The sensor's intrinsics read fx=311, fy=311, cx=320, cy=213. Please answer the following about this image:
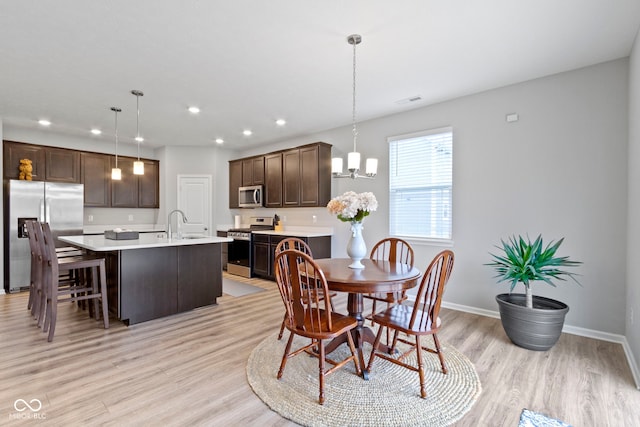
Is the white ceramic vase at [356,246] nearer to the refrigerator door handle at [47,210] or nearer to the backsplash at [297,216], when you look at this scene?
the backsplash at [297,216]

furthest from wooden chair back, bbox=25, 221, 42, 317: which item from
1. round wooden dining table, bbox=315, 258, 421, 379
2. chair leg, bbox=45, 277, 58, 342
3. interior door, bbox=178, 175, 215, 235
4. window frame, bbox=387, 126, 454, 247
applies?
window frame, bbox=387, 126, 454, 247

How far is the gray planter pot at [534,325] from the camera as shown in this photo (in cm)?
262

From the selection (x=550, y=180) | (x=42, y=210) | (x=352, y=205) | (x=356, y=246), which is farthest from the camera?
(x=42, y=210)

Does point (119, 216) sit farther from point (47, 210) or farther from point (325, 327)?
point (325, 327)

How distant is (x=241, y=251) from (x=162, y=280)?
7.93 feet

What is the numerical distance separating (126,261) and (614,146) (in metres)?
4.84

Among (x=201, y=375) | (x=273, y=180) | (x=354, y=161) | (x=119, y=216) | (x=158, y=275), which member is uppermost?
(x=273, y=180)

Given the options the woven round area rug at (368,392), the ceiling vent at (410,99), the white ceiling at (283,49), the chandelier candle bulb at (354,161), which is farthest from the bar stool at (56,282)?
the ceiling vent at (410,99)

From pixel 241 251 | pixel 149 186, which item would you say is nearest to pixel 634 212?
pixel 241 251

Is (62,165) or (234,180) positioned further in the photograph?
(234,180)

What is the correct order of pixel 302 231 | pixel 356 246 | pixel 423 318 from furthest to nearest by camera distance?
pixel 302 231 → pixel 356 246 → pixel 423 318

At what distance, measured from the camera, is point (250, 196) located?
627 centimetres

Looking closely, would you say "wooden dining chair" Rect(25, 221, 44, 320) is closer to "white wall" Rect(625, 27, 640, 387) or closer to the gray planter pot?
the gray planter pot

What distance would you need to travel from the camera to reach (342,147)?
5117 millimetres
